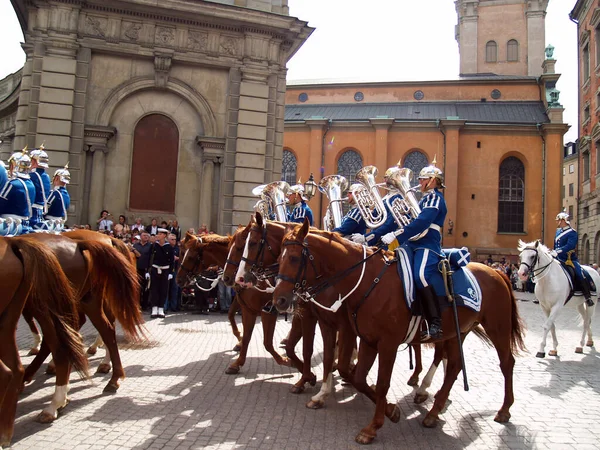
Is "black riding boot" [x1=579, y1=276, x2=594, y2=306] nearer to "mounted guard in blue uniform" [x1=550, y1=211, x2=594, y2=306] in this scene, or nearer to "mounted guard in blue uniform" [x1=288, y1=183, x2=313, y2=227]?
"mounted guard in blue uniform" [x1=550, y1=211, x2=594, y2=306]

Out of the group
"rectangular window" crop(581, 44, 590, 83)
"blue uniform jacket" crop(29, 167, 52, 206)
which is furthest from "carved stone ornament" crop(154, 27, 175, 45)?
"rectangular window" crop(581, 44, 590, 83)

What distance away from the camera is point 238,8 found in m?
16.3

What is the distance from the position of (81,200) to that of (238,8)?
7.86 meters

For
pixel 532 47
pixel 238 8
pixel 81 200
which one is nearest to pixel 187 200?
pixel 81 200

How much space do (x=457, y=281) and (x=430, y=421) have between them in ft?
5.32

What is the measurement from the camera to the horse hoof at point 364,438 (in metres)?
5.00

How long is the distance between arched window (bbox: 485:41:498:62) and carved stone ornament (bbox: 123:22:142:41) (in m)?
44.1

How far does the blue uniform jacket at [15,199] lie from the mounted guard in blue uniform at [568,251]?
34.6 feet

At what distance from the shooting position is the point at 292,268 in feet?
17.8

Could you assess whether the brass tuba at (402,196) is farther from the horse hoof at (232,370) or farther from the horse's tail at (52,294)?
the horse's tail at (52,294)

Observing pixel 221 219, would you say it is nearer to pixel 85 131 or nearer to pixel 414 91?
pixel 85 131

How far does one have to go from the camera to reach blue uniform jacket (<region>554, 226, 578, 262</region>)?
11352mm

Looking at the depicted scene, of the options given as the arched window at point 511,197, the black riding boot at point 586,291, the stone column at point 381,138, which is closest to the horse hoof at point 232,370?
the black riding boot at point 586,291

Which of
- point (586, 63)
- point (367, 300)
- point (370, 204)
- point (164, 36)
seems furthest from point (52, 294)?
point (586, 63)
